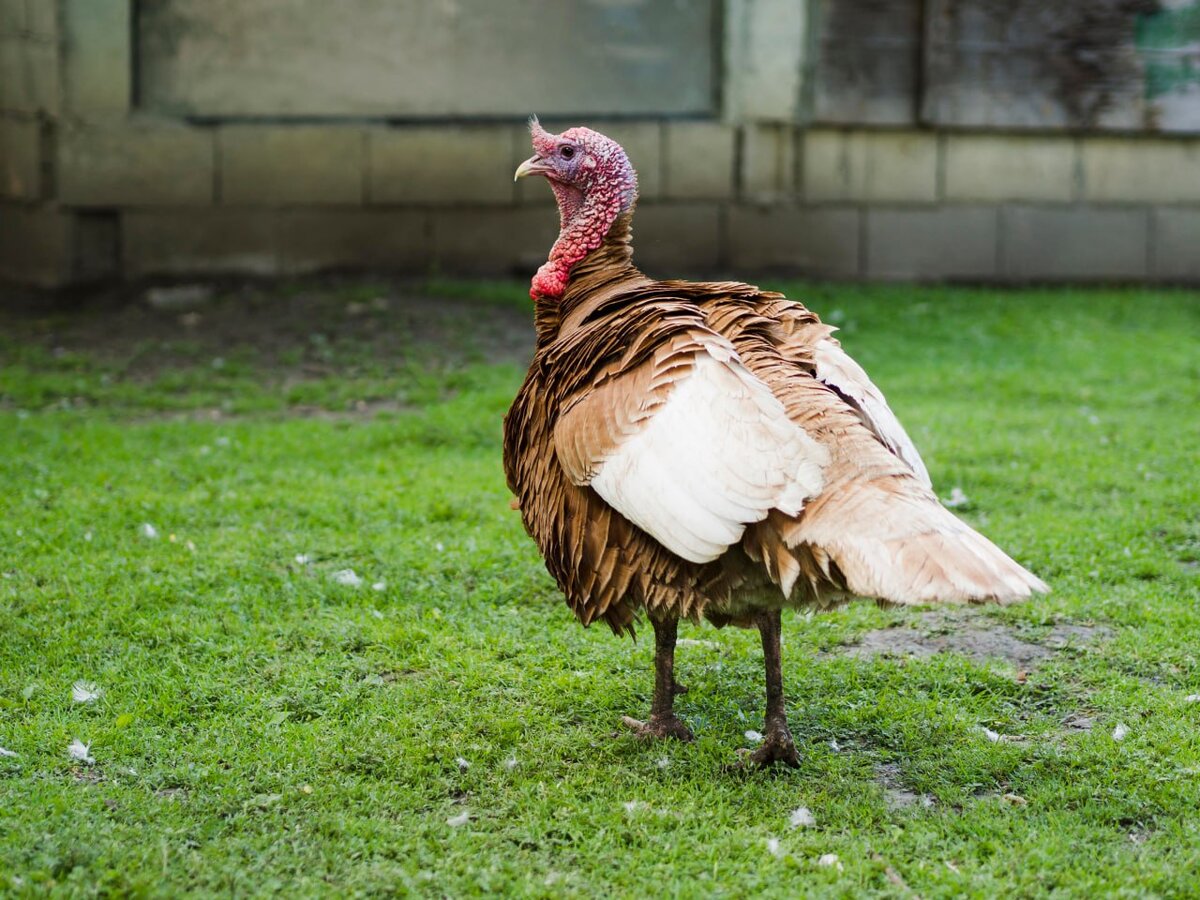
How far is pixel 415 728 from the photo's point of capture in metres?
4.11

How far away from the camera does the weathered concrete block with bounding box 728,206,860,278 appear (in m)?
10.5

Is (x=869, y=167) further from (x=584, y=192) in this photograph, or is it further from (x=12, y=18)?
(x=584, y=192)

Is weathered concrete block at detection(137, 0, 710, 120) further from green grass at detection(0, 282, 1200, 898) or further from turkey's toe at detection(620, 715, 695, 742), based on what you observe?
turkey's toe at detection(620, 715, 695, 742)

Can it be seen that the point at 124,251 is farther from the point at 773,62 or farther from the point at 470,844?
the point at 470,844

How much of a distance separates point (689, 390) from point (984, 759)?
4.56 ft

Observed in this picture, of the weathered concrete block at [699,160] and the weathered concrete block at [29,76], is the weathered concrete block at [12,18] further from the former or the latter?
the weathered concrete block at [699,160]

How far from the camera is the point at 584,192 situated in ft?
14.5

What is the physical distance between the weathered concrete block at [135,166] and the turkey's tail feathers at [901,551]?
7642mm

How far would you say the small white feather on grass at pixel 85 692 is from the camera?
4.24 metres

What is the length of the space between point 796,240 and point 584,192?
642 centimetres

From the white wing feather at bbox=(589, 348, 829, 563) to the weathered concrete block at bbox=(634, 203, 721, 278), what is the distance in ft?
22.3

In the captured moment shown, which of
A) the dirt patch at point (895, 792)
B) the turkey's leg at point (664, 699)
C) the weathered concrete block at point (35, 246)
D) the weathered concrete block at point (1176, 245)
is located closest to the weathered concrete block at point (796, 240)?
the weathered concrete block at point (1176, 245)

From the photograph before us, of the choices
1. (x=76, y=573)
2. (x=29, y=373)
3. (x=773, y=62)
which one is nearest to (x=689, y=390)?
(x=76, y=573)

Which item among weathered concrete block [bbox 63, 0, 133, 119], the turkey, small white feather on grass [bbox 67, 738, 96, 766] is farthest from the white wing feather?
weathered concrete block [bbox 63, 0, 133, 119]
